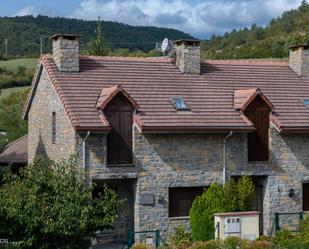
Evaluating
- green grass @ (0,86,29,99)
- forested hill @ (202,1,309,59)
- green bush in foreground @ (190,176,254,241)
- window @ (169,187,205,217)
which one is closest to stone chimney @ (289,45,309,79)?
green bush in foreground @ (190,176,254,241)

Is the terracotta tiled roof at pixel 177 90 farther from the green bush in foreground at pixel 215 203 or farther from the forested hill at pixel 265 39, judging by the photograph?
the forested hill at pixel 265 39

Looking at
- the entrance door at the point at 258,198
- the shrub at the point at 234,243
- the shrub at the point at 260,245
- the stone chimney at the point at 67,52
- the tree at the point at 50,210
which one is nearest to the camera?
the tree at the point at 50,210

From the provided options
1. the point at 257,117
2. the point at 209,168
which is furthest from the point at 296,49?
the point at 209,168

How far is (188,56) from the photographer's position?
3055 centimetres

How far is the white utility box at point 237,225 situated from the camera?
26.0 m

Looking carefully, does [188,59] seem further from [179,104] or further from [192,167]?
[192,167]

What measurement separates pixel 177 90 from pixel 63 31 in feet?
310

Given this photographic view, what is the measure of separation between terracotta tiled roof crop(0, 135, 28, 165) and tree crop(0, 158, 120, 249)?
14088mm

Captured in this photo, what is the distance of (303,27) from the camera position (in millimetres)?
98000

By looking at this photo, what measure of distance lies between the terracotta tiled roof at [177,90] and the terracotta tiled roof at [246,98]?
308mm

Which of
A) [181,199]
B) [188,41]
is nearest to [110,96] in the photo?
[181,199]

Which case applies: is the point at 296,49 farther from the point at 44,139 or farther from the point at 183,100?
the point at 44,139

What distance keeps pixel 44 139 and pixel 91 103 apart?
4411 mm

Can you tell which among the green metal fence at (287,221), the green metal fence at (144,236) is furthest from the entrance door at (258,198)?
the green metal fence at (144,236)
